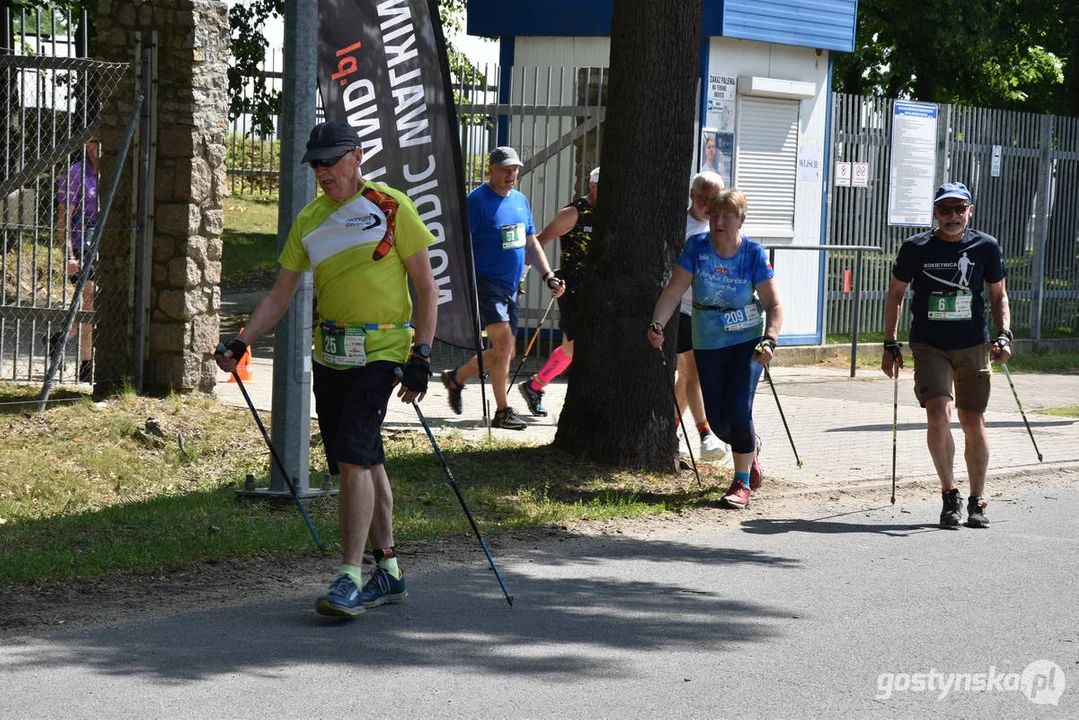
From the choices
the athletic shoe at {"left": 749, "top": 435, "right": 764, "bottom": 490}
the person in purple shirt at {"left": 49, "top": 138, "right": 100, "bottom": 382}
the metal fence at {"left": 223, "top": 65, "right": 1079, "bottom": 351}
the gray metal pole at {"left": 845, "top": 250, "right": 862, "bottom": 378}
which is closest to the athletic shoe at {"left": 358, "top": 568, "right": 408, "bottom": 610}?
the athletic shoe at {"left": 749, "top": 435, "right": 764, "bottom": 490}

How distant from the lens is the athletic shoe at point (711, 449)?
10.2 meters

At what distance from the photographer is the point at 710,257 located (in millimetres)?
9008

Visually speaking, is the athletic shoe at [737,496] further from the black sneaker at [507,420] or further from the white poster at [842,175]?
the white poster at [842,175]

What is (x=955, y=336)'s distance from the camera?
28.7 ft

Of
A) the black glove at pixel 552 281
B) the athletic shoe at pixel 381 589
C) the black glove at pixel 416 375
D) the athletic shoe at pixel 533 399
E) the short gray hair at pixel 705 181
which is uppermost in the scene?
the short gray hair at pixel 705 181

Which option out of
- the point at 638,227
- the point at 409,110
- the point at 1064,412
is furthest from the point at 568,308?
the point at 1064,412

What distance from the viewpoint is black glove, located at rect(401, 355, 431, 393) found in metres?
6.16

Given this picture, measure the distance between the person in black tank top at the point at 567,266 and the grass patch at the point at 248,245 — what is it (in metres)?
11.0

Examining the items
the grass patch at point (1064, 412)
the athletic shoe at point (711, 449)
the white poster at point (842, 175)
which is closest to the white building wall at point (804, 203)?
the white poster at point (842, 175)

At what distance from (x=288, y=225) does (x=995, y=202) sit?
13.2m

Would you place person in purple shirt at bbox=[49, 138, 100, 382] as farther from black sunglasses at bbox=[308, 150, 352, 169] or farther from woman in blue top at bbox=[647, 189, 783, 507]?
black sunglasses at bbox=[308, 150, 352, 169]

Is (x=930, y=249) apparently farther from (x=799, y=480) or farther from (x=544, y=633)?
(x=544, y=633)

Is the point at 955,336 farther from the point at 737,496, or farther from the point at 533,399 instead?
the point at 533,399

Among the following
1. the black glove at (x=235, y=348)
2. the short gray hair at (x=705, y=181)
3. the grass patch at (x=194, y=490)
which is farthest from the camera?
the short gray hair at (x=705, y=181)
